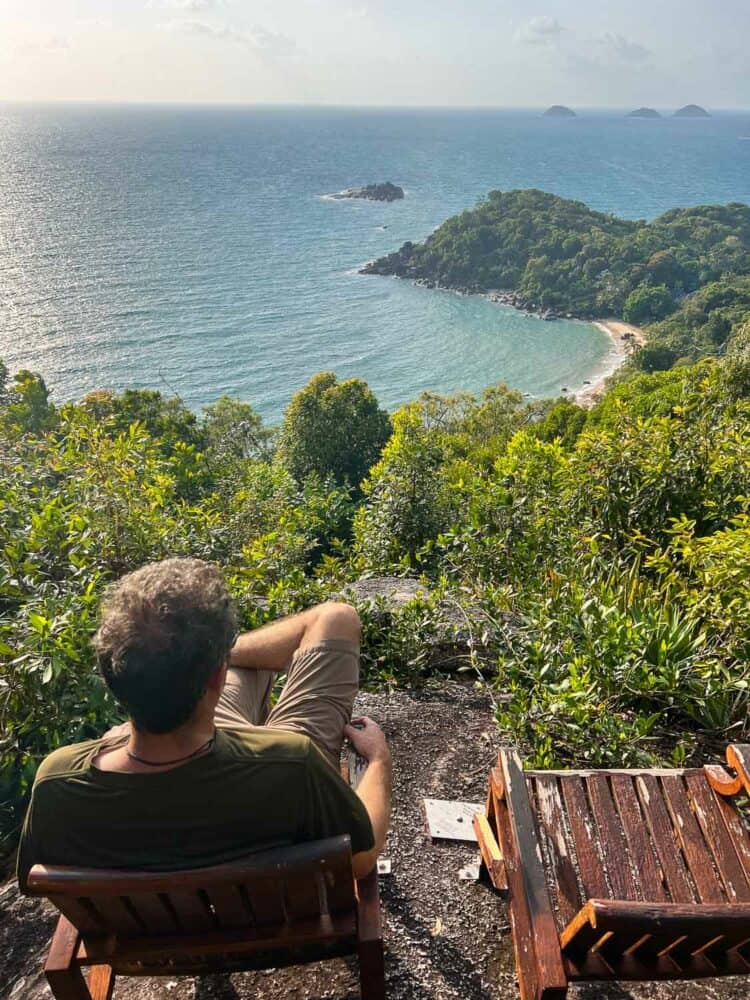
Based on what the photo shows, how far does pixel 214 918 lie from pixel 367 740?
2.40 feet

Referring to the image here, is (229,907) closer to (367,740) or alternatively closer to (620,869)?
(367,740)

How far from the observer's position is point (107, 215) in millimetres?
111062

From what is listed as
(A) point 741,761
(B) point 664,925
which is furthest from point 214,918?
(A) point 741,761

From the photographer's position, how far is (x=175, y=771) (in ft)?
5.69

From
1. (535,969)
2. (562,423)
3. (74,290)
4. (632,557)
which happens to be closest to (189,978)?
(535,969)

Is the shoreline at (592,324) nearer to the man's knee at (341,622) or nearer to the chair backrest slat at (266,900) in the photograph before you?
the man's knee at (341,622)

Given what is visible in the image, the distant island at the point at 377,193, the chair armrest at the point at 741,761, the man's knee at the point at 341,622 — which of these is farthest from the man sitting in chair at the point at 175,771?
the distant island at the point at 377,193

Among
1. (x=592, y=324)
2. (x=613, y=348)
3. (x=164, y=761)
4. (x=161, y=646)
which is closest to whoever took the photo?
(x=161, y=646)

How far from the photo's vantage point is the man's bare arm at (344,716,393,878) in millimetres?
2035

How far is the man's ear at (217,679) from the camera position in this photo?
175 cm

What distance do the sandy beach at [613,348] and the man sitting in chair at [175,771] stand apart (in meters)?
51.2

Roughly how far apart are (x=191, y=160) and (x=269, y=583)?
619ft

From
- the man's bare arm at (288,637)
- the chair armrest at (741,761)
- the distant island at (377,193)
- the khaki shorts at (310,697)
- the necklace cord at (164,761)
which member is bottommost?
the chair armrest at (741,761)

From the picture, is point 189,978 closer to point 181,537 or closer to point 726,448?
point 181,537
